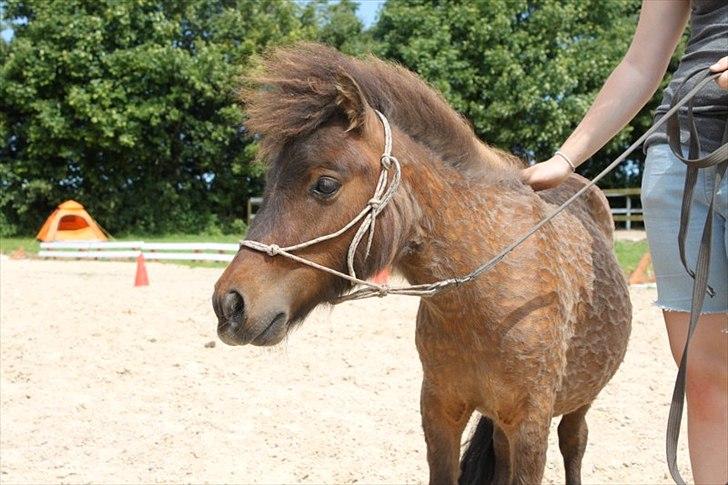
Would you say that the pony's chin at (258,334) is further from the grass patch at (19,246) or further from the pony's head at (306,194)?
the grass patch at (19,246)

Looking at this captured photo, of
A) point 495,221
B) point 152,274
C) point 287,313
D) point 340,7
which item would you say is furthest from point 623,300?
point 340,7

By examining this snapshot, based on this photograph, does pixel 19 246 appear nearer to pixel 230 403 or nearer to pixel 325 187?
pixel 230 403

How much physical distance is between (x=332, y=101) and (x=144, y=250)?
14.1 m

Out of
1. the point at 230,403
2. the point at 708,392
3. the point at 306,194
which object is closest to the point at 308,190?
the point at 306,194

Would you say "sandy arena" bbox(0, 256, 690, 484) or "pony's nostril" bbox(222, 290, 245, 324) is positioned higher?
"pony's nostril" bbox(222, 290, 245, 324)

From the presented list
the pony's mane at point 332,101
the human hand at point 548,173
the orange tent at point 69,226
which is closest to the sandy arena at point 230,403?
the pony's mane at point 332,101

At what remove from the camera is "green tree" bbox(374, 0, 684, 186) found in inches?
846

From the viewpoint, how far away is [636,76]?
2.38 meters

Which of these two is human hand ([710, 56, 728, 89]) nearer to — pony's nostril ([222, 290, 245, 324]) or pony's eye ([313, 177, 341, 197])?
pony's eye ([313, 177, 341, 197])

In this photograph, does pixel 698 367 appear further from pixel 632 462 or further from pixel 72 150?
pixel 72 150

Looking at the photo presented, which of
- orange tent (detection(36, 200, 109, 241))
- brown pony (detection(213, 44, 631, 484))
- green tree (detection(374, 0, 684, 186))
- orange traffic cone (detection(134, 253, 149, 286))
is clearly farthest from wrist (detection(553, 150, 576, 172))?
green tree (detection(374, 0, 684, 186))

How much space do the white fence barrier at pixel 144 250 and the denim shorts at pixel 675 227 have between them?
12105mm

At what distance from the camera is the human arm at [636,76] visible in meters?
2.31

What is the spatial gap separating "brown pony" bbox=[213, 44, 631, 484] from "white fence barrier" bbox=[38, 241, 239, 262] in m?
11.4
